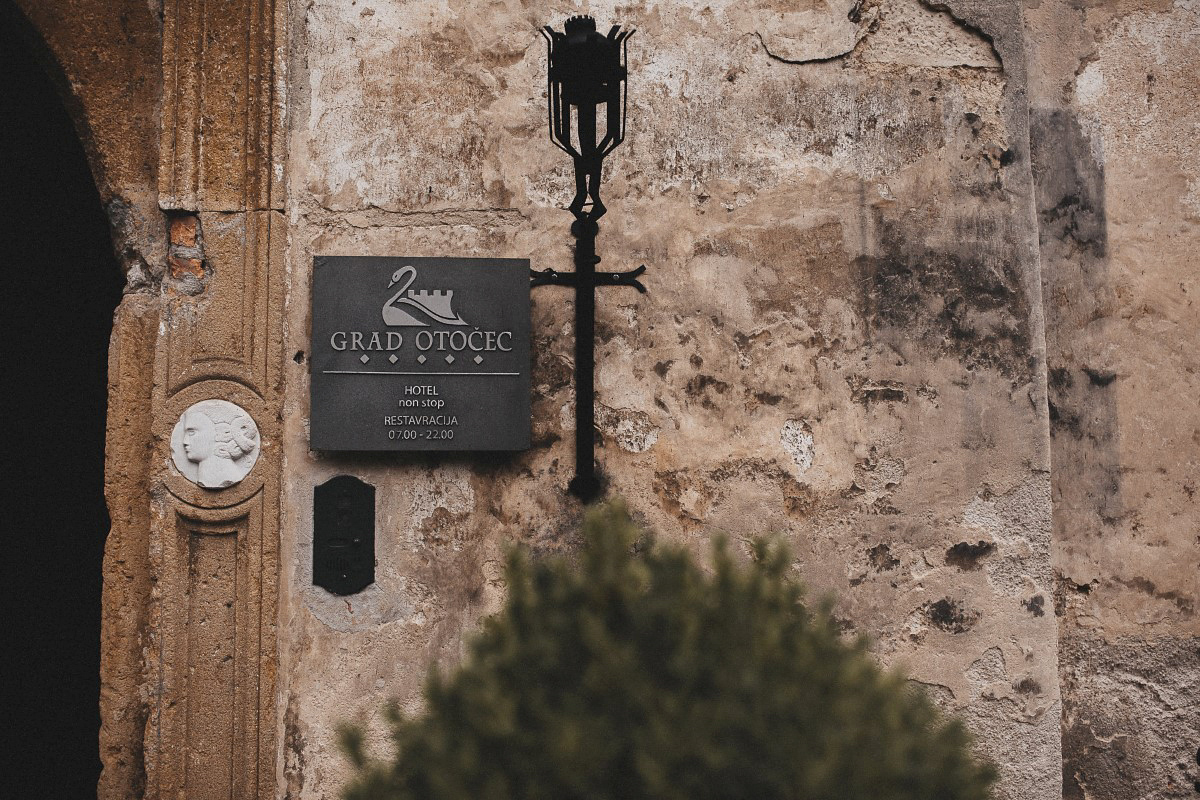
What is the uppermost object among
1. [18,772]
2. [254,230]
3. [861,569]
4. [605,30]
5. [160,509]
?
[605,30]

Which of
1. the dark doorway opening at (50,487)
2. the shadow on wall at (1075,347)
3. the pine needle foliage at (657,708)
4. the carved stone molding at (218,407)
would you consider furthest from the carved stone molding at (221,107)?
the shadow on wall at (1075,347)

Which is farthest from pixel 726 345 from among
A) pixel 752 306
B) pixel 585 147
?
pixel 585 147

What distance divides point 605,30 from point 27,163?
7.50ft

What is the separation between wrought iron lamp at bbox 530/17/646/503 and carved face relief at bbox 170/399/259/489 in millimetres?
844

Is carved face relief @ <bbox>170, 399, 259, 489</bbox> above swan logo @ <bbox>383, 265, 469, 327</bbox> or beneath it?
beneath

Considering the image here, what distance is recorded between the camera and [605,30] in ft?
8.46

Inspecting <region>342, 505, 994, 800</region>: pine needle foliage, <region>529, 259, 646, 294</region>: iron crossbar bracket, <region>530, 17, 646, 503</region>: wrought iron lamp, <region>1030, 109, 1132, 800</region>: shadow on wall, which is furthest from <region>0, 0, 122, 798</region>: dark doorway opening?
<region>1030, 109, 1132, 800</region>: shadow on wall

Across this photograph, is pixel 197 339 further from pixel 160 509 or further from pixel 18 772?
pixel 18 772

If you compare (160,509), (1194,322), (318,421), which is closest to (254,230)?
(318,421)

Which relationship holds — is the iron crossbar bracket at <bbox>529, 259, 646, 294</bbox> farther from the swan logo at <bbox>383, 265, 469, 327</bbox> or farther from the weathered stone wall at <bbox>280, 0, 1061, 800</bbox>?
the swan logo at <bbox>383, 265, 469, 327</bbox>

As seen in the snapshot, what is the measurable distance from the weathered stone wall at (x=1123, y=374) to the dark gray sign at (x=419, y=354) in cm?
153

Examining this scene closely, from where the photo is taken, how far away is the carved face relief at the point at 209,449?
240 cm

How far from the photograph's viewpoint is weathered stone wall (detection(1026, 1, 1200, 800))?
2590 millimetres

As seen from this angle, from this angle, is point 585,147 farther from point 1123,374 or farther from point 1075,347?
point 1123,374
